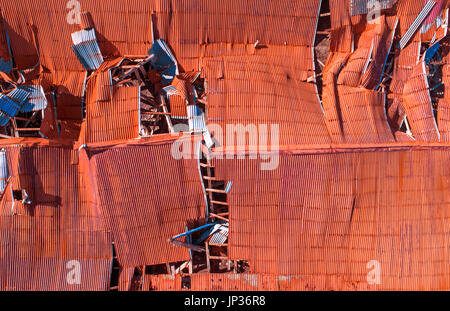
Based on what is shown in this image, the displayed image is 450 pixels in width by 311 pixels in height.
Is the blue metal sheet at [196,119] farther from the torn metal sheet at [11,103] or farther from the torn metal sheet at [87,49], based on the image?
the torn metal sheet at [11,103]

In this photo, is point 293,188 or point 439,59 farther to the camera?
point 439,59

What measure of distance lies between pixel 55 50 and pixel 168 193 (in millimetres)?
7437

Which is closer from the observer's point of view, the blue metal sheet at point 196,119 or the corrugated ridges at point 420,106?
the blue metal sheet at point 196,119

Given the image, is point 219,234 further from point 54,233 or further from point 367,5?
point 367,5

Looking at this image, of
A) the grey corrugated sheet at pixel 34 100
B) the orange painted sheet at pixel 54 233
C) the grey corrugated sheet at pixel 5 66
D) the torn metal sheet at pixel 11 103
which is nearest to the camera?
the orange painted sheet at pixel 54 233

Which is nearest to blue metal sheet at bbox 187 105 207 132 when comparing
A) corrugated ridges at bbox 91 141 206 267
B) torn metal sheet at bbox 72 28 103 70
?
corrugated ridges at bbox 91 141 206 267

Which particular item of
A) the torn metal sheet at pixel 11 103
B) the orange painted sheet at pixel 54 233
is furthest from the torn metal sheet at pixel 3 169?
the torn metal sheet at pixel 11 103

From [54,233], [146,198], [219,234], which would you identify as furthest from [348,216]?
[54,233]

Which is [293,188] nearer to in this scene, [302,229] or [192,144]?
[302,229]

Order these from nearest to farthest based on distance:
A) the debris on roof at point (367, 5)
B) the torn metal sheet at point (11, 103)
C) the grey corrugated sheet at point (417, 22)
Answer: the torn metal sheet at point (11, 103) < the debris on roof at point (367, 5) < the grey corrugated sheet at point (417, 22)

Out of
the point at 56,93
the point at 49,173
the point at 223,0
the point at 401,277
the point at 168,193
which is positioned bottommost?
the point at 401,277

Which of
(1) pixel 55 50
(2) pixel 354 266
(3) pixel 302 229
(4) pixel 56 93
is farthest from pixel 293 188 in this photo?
(1) pixel 55 50

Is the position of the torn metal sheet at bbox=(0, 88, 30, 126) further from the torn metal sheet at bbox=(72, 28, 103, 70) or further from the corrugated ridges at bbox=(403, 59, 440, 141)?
the corrugated ridges at bbox=(403, 59, 440, 141)

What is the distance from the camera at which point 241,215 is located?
39.5 ft
